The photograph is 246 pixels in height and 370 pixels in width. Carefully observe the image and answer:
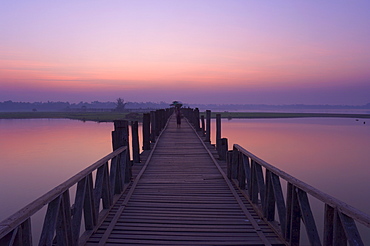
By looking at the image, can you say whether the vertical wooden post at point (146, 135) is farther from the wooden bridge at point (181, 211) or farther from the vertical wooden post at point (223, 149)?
the wooden bridge at point (181, 211)

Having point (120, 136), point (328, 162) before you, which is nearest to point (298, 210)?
point (120, 136)

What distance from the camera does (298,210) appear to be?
3.86 meters

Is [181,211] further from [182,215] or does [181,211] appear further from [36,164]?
[36,164]

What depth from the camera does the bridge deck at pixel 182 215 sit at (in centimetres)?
421

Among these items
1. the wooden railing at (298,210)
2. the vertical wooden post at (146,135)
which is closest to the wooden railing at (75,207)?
the wooden railing at (298,210)

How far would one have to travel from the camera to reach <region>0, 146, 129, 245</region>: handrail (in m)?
2.41

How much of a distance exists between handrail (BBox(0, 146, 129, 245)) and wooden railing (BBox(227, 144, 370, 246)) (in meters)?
2.93

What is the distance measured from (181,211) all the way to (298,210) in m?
2.27

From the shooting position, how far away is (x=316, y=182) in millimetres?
17516

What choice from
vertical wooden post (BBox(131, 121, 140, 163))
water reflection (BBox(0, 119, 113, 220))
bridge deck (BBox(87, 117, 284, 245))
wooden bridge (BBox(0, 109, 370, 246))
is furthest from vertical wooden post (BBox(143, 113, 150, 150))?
water reflection (BBox(0, 119, 113, 220))

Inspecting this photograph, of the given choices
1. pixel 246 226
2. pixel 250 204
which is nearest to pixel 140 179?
pixel 250 204

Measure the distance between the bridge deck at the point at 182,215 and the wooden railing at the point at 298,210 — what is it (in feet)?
0.93

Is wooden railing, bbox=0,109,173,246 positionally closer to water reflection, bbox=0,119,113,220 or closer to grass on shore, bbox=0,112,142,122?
water reflection, bbox=0,119,113,220

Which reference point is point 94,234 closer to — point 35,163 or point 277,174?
point 277,174
